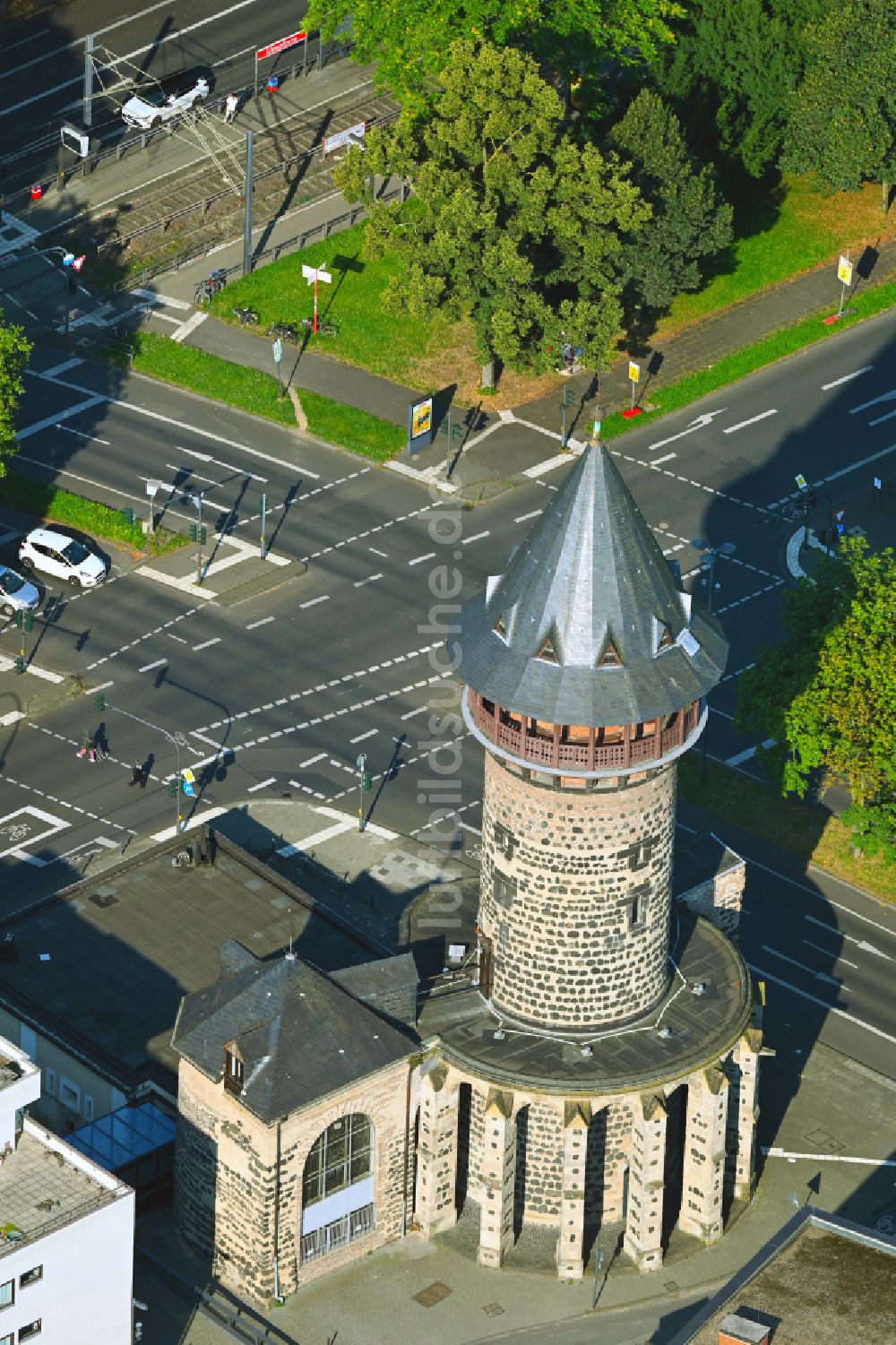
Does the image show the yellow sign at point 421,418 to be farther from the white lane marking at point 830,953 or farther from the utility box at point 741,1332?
the utility box at point 741,1332

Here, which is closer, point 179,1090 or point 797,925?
point 179,1090

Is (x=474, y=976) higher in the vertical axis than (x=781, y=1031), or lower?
higher

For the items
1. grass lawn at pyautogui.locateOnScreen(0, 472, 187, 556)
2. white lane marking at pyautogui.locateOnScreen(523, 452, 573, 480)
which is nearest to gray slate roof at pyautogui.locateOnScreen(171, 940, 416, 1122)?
grass lawn at pyautogui.locateOnScreen(0, 472, 187, 556)

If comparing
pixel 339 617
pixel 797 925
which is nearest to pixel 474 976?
pixel 797 925

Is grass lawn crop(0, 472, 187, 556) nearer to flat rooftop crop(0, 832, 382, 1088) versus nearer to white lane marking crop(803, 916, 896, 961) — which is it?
flat rooftop crop(0, 832, 382, 1088)

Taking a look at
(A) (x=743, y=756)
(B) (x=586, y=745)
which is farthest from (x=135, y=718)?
(B) (x=586, y=745)

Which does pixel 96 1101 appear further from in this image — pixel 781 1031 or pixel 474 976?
pixel 781 1031
